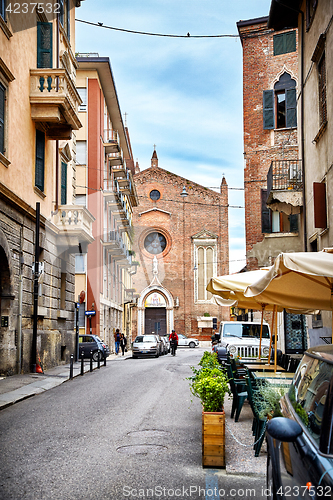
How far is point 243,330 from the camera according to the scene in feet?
69.2

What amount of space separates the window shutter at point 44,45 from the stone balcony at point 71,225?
4991mm

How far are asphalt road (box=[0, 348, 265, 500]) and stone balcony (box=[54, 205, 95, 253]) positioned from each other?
9.29m

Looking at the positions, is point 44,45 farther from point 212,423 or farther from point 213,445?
point 213,445

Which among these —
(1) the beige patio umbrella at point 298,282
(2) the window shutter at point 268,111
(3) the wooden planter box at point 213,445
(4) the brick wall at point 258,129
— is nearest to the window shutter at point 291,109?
(2) the window shutter at point 268,111

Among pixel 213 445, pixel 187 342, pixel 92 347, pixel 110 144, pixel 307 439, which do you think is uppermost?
pixel 110 144

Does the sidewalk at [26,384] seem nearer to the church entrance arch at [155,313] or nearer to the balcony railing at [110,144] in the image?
the balcony railing at [110,144]

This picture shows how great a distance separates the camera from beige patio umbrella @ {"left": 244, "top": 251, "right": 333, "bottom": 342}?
6.63m

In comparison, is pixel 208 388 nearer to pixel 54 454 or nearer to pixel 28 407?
pixel 54 454

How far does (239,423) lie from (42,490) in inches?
164

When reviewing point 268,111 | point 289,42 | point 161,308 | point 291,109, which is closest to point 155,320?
point 161,308

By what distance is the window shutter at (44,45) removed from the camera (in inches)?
699

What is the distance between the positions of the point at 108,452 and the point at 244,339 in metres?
12.6

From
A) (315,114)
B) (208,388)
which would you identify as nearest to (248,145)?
(315,114)

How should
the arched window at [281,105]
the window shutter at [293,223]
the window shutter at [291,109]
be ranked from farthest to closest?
the arched window at [281,105] → the window shutter at [291,109] → the window shutter at [293,223]
